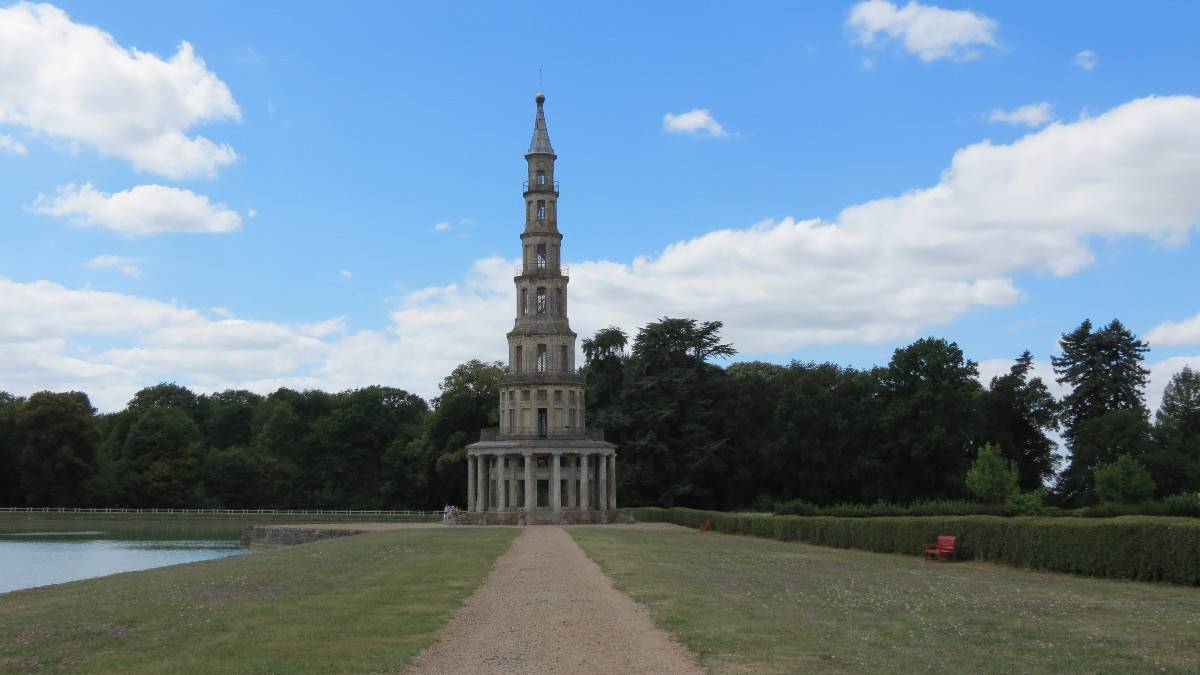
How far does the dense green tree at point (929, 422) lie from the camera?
2908 inches

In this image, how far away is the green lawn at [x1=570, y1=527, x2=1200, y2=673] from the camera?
43.8ft

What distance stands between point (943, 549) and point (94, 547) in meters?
38.7

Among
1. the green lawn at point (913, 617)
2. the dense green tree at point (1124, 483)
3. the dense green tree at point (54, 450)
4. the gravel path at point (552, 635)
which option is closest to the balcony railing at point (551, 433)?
the dense green tree at point (1124, 483)

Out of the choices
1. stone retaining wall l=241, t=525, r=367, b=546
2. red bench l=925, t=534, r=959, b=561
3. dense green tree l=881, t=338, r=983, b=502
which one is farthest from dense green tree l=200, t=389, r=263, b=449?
red bench l=925, t=534, r=959, b=561

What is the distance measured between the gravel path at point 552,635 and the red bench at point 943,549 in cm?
1258

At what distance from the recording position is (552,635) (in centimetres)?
1564

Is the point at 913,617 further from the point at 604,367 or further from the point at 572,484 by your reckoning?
the point at 604,367

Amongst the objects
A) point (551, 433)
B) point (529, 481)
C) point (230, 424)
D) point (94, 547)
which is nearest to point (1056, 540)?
point (94, 547)

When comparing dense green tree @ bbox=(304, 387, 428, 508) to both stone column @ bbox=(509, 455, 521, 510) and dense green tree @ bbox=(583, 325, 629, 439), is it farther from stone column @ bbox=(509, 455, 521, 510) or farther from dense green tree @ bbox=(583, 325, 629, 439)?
stone column @ bbox=(509, 455, 521, 510)

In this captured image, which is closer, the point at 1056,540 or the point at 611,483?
the point at 1056,540

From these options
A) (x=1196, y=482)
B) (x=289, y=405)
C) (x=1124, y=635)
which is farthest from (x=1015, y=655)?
(x=289, y=405)

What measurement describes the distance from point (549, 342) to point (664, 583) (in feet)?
179

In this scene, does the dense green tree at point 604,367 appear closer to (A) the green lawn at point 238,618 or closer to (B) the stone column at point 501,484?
(B) the stone column at point 501,484

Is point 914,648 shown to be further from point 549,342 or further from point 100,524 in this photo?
point 100,524
